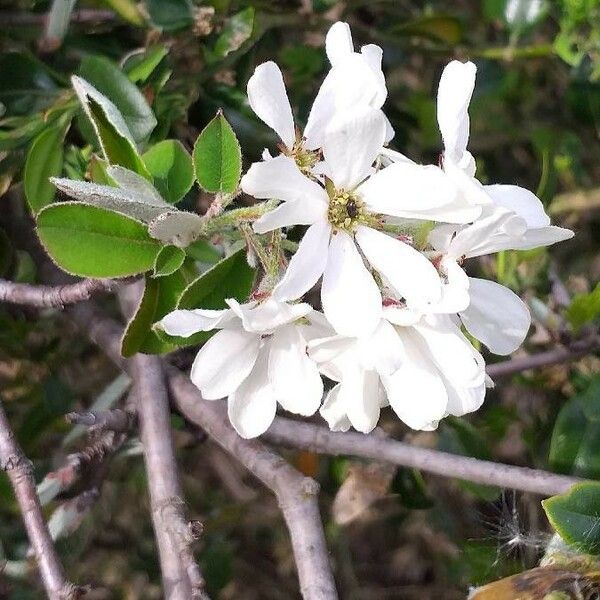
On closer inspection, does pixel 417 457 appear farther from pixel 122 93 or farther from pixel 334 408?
pixel 122 93

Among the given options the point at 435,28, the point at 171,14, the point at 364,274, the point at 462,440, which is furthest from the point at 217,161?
the point at 435,28

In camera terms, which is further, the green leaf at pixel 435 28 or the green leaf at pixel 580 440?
the green leaf at pixel 435 28

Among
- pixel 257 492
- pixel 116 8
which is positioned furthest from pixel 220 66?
pixel 257 492

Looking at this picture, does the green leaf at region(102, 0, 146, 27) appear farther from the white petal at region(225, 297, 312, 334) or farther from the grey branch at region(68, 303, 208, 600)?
the white petal at region(225, 297, 312, 334)

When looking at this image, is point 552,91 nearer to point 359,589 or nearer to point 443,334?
point 359,589

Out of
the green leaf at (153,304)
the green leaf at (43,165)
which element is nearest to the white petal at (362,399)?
the green leaf at (153,304)

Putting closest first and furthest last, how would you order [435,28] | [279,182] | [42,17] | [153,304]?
1. [279,182]
2. [153,304]
3. [42,17]
4. [435,28]

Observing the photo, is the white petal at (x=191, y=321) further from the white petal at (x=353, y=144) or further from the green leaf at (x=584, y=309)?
the green leaf at (x=584, y=309)
